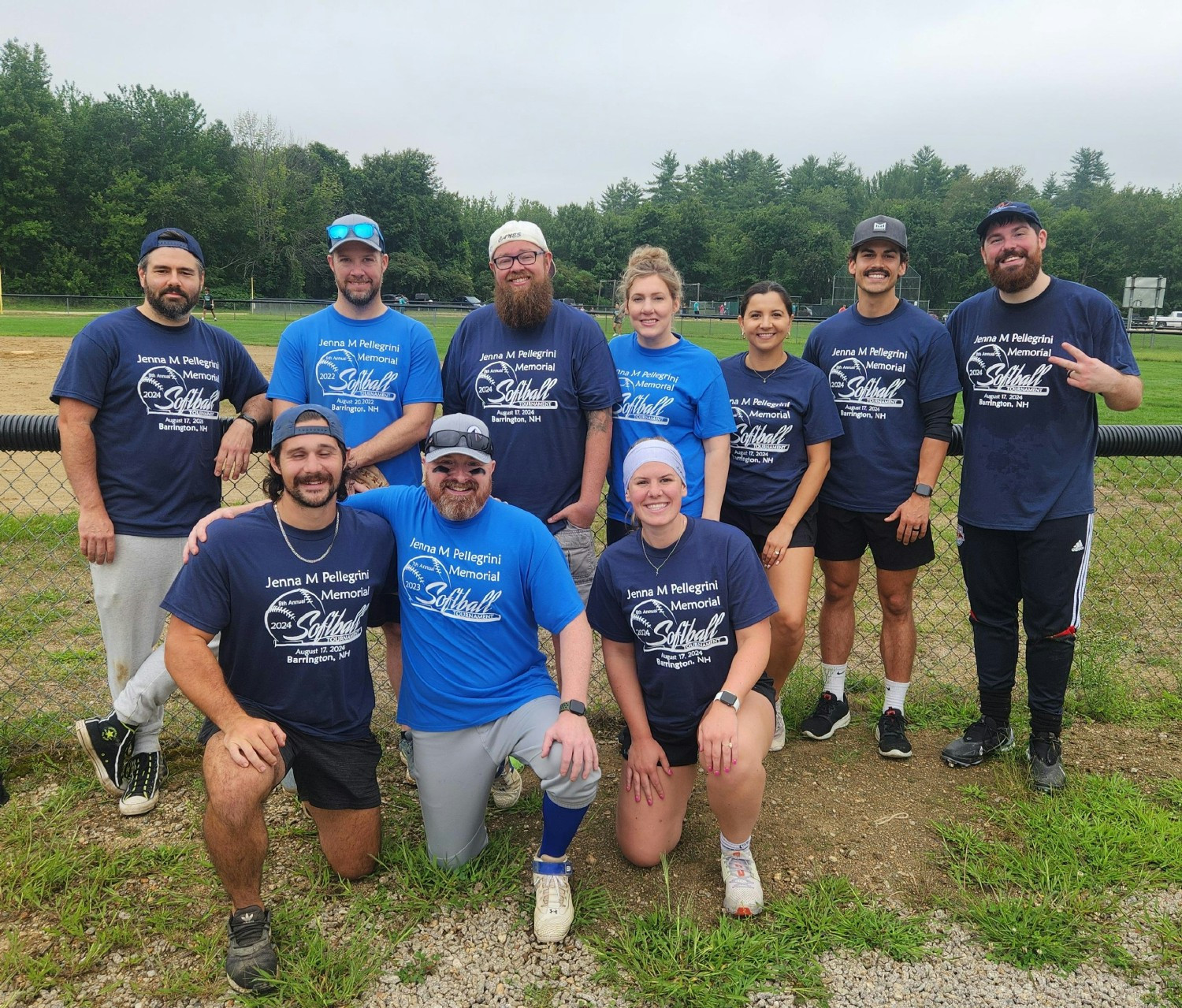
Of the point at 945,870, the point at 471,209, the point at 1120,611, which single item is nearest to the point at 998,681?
the point at 945,870

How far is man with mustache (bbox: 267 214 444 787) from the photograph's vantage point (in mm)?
3789

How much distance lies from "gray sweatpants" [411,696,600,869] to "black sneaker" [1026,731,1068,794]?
2.02m

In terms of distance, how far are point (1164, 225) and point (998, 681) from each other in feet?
272

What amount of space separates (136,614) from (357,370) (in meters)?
1.39

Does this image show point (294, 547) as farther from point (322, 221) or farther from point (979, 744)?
point (322, 221)

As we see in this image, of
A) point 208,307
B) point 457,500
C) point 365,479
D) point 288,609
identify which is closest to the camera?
point 288,609

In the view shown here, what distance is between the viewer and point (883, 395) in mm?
3984

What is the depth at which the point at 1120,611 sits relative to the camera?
5.97 meters

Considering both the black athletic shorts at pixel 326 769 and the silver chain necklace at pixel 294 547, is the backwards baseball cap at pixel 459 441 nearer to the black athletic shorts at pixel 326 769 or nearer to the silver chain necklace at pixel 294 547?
the silver chain necklace at pixel 294 547

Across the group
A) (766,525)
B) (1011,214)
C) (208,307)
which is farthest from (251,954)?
(208,307)

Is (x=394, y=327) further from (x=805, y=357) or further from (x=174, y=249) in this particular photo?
(x=805, y=357)

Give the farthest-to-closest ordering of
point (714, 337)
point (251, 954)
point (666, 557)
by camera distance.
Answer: point (714, 337) → point (666, 557) → point (251, 954)

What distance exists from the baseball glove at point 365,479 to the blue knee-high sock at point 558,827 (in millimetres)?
1525

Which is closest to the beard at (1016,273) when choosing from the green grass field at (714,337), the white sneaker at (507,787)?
the white sneaker at (507,787)
